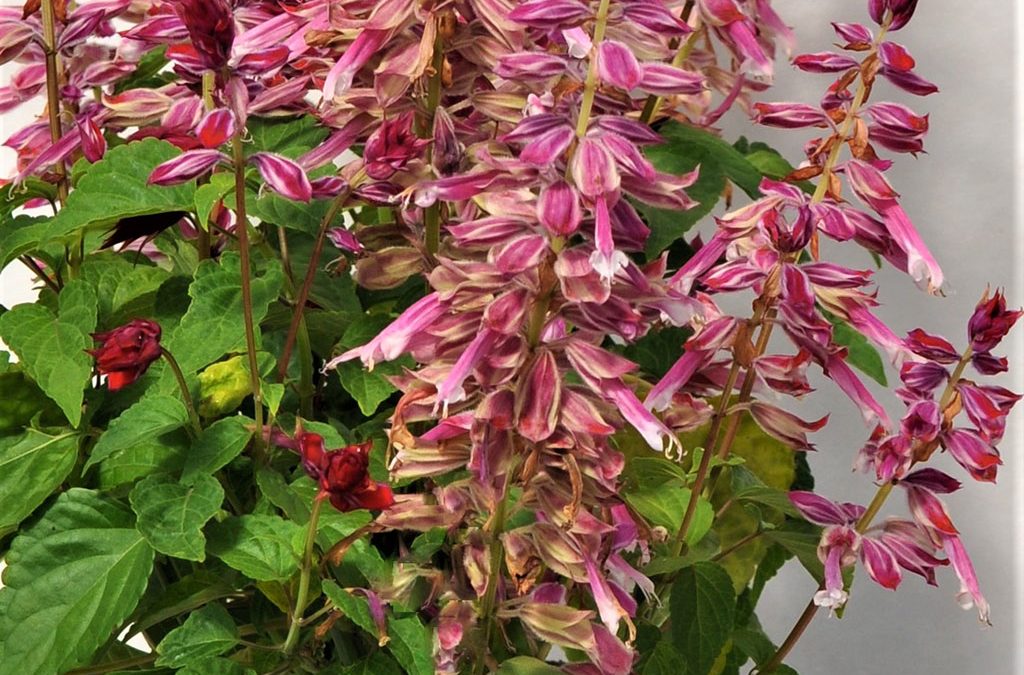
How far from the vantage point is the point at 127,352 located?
1.45 feet

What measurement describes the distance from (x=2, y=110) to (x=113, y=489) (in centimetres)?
20

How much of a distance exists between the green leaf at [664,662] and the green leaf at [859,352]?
7.2 inches

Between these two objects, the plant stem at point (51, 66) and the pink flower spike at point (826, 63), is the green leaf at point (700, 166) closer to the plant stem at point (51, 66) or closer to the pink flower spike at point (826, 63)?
the pink flower spike at point (826, 63)

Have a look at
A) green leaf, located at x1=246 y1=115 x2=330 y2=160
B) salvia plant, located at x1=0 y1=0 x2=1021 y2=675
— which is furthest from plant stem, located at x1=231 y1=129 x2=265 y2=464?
green leaf, located at x1=246 y1=115 x2=330 y2=160

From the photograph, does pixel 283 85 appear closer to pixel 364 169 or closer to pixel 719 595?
pixel 364 169

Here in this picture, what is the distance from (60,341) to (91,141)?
86mm

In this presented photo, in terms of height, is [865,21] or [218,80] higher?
[218,80]

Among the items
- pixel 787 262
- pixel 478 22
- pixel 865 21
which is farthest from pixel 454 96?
pixel 865 21

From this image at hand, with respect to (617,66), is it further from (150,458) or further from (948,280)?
(948,280)

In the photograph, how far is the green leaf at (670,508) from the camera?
0.52 metres

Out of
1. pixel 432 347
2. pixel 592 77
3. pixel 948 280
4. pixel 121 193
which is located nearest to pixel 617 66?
pixel 592 77

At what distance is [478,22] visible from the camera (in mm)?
500

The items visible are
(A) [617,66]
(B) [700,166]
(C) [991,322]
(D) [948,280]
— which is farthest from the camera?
(D) [948,280]

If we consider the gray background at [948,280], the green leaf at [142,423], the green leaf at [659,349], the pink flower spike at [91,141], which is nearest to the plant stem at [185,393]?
the green leaf at [142,423]
